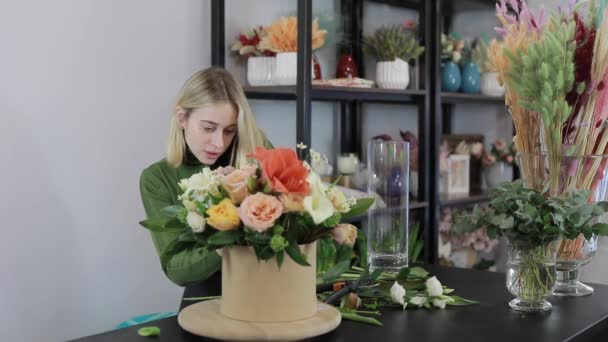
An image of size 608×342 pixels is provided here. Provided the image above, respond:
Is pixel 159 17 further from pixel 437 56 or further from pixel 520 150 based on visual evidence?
pixel 520 150

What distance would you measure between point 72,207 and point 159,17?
2.51 ft

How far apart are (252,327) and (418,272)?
637 millimetres

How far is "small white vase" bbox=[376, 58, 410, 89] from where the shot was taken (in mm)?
3465

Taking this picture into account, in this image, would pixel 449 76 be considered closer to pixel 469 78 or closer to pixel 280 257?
pixel 469 78

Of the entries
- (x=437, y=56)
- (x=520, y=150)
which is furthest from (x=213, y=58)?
(x=520, y=150)

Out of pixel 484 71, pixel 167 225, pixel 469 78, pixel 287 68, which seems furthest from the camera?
pixel 484 71

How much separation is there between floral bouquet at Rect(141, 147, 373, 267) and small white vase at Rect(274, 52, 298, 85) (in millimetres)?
1598

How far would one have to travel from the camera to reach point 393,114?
12.8 ft

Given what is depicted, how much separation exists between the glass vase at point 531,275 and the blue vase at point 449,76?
7.15ft

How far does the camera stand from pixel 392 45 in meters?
3.48

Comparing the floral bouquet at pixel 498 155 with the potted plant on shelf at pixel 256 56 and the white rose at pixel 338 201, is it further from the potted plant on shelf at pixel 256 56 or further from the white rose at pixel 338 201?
the white rose at pixel 338 201

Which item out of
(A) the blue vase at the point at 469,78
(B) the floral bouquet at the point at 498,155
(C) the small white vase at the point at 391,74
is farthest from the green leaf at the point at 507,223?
(B) the floral bouquet at the point at 498,155

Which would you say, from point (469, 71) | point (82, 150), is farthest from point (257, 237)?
point (469, 71)

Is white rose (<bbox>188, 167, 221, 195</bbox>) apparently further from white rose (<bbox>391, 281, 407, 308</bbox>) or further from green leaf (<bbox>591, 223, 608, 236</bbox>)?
green leaf (<bbox>591, 223, 608, 236</bbox>)
